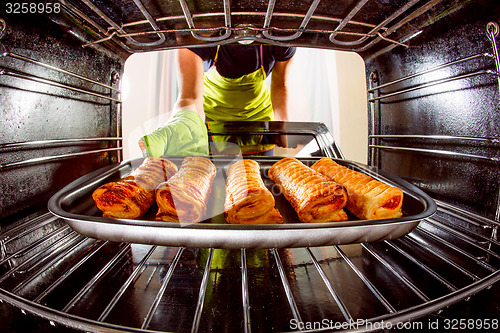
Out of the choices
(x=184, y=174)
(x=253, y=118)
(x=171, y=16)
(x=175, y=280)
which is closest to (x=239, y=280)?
(x=175, y=280)

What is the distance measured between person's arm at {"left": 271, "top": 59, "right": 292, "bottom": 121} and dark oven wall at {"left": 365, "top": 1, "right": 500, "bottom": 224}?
7.03 feet

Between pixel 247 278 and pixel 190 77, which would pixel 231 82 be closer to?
pixel 190 77

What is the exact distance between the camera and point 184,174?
136cm

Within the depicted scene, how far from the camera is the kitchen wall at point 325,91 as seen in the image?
3.37 m

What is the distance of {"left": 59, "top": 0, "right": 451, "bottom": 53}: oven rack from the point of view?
1.02 m

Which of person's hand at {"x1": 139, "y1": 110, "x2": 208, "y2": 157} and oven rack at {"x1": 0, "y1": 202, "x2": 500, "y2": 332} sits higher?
person's hand at {"x1": 139, "y1": 110, "x2": 208, "y2": 157}

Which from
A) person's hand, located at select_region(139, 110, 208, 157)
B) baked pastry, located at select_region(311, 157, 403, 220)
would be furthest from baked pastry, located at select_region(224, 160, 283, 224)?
person's hand, located at select_region(139, 110, 208, 157)

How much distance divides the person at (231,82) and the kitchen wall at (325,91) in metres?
0.31

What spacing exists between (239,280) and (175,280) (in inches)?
9.4

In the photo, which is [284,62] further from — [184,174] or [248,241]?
[248,241]

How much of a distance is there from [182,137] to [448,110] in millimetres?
1538


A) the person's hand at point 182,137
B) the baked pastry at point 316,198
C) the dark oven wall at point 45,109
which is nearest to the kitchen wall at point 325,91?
the person's hand at point 182,137

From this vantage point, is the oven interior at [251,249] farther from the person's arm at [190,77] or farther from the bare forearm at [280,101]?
the bare forearm at [280,101]

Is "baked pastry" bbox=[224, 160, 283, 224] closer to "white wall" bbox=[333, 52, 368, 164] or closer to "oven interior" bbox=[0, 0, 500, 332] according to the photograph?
"oven interior" bbox=[0, 0, 500, 332]
